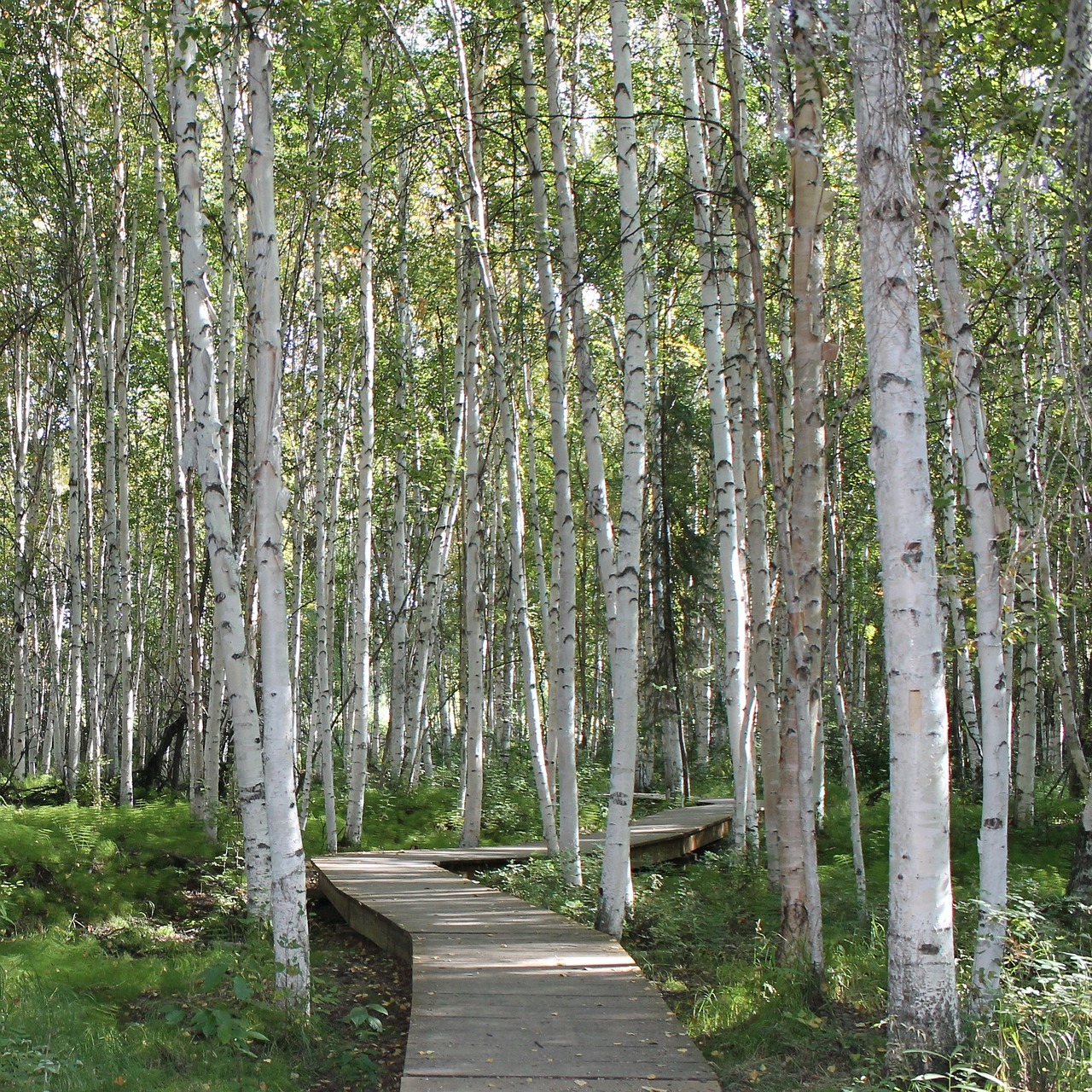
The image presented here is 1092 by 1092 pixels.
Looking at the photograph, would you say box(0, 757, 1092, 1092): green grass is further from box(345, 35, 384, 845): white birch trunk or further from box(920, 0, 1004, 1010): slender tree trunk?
box(345, 35, 384, 845): white birch trunk

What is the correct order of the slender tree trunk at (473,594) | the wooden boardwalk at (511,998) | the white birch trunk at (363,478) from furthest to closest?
the white birch trunk at (363,478)
the slender tree trunk at (473,594)
the wooden boardwalk at (511,998)

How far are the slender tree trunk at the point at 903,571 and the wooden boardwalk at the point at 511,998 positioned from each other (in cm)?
107

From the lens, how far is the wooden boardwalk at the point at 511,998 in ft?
14.5

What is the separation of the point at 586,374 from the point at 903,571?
4.53 meters

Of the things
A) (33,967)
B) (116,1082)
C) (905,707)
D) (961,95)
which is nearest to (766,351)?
(961,95)

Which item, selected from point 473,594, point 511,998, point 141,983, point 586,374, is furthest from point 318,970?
point 586,374

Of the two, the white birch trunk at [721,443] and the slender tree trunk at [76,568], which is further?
the slender tree trunk at [76,568]

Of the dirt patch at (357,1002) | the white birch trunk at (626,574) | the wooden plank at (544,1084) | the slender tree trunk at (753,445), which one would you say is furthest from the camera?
the white birch trunk at (626,574)

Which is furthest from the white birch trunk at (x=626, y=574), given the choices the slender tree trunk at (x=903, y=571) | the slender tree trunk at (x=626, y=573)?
the slender tree trunk at (x=903, y=571)

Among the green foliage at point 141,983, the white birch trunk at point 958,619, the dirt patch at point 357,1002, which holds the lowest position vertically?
the dirt patch at point 357,1002

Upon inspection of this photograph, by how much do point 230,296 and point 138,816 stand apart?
595cm

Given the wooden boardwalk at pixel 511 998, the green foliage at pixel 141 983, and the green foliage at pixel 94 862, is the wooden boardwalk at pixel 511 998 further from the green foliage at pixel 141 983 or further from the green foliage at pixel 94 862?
the green foliage at pixel 94 862

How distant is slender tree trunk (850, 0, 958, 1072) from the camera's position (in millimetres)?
4082

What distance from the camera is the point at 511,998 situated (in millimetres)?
5570
